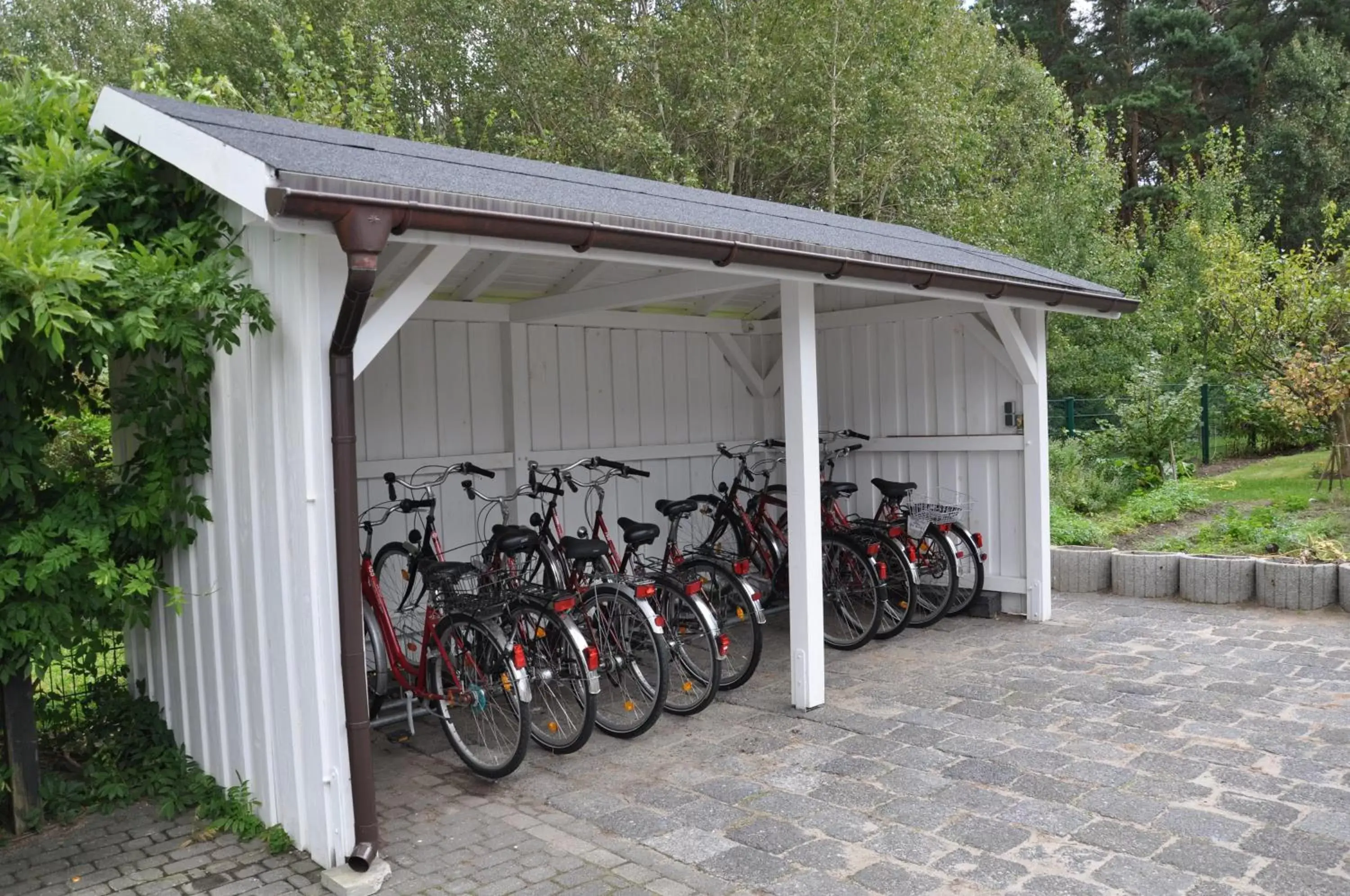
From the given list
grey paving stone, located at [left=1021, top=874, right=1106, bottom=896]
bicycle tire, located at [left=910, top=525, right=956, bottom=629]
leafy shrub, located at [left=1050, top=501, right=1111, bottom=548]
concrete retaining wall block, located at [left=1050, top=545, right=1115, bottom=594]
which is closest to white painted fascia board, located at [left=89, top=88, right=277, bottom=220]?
grey paving stone, located at [left=1021, top=874, right=1106, bottom=896]

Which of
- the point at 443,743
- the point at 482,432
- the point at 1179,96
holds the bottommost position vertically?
the point at 443,743

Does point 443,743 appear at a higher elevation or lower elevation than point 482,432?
lower

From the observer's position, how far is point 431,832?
3709 millimetres

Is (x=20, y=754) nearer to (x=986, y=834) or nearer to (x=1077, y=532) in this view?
(x=986, y=834)

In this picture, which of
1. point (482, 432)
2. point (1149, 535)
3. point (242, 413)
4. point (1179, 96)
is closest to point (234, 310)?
point (242, 413)

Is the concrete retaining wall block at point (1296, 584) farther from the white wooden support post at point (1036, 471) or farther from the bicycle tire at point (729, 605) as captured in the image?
the bicycle tire at point (729, 605)

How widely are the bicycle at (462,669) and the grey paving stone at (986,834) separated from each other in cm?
169

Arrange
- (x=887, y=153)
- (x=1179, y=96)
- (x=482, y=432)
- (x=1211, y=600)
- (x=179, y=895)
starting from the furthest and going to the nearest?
1. (x=1179, y=96)
2. (x=887, y=153)
3. (x=1211, y=600)
4. (x=482, y=432)
5. (x=179, y=895)

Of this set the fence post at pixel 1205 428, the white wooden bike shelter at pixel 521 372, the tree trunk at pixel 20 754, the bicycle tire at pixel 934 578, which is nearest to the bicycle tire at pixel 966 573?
the bicycle tire at pixel 934 578

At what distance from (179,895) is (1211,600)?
6721 millimetres

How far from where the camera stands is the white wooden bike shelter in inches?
134

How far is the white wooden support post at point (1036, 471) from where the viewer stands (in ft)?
21.8

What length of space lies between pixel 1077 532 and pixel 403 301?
650 centimetres

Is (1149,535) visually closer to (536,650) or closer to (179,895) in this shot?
(536,650)
